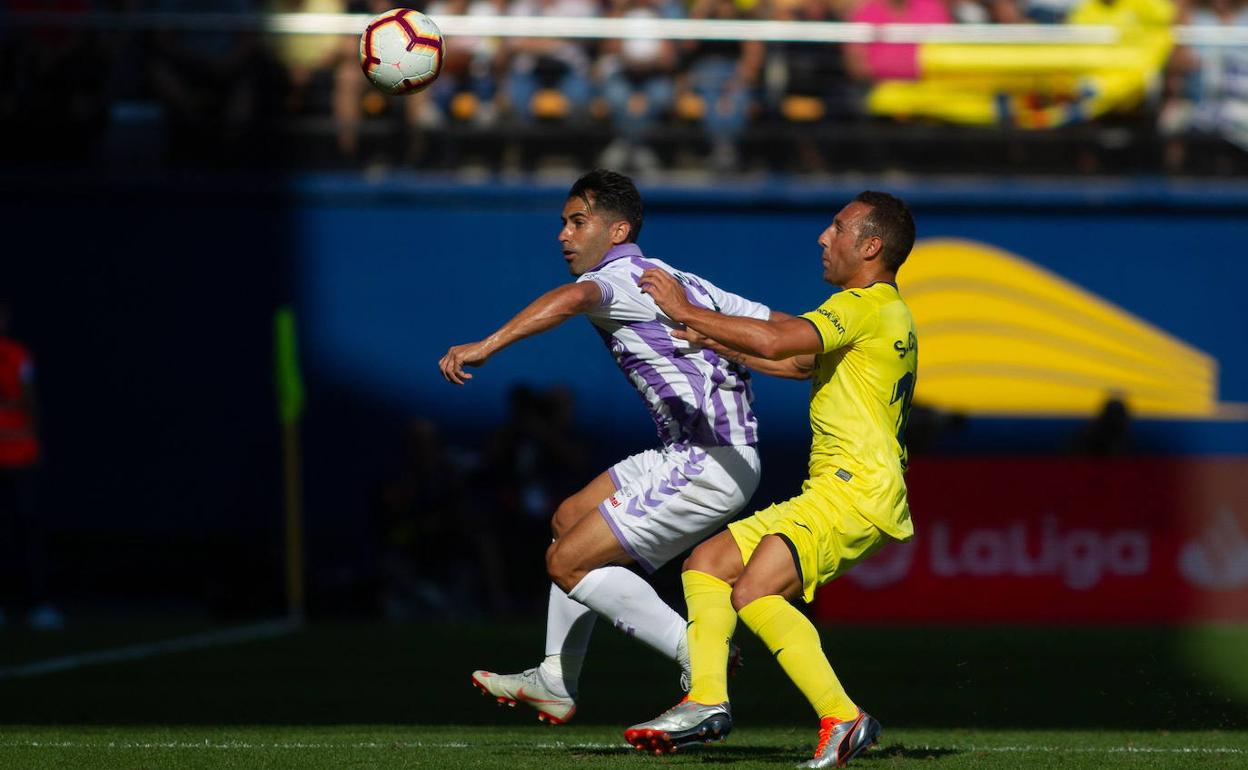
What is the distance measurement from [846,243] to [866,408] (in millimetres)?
609

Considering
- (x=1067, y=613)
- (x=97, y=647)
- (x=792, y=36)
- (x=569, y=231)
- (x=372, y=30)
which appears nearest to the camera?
(x=569, y=231)

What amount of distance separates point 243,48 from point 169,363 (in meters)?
2.83

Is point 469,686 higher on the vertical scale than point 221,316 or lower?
lower

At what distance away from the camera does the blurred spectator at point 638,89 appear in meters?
16.2

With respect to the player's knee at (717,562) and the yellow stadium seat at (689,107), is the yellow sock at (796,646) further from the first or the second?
the yellow stadium seat at (689,107)

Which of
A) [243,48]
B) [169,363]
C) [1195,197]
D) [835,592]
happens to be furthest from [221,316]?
[1195,197]

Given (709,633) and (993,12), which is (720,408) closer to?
(709,633)

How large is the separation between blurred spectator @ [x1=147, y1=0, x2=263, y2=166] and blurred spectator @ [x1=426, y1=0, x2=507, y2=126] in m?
1.62

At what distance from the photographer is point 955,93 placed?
1628 centimetres

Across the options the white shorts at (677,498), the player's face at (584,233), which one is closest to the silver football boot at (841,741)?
the white shorts at (677,498)

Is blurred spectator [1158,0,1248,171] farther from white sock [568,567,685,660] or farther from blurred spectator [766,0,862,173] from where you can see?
white sock [568,567,685,660]

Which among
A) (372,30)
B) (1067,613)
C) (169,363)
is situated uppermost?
(372,30)

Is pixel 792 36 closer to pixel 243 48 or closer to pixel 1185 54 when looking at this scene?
pixel 1185 54

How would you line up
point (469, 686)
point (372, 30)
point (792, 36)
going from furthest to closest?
point (792, 36) → point (469, 686) → point (372, 30)
